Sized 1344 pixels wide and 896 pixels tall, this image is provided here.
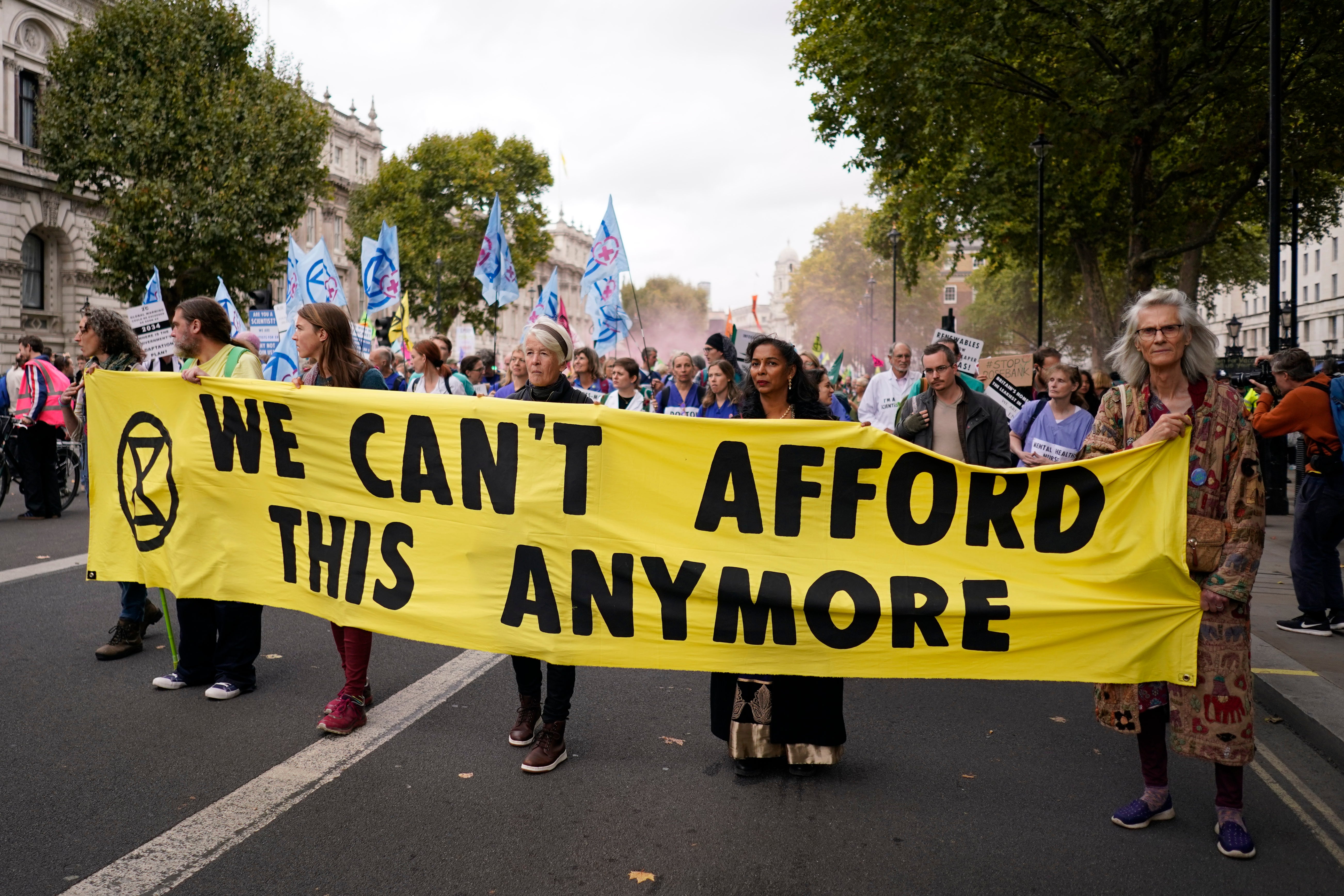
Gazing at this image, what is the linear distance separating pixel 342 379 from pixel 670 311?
404 ft

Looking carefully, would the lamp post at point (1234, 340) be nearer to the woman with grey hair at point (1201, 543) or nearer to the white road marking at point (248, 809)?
the woman with grey hair at point (1201, 543)

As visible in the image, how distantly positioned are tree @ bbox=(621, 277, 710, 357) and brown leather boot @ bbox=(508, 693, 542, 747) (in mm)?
112822

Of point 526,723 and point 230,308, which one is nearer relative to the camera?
point 526,723

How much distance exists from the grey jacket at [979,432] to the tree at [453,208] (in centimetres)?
4801

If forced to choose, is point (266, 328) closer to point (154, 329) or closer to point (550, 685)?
point (154, 329)

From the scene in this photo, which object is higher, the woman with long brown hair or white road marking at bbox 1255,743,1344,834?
the woman with long brown hair

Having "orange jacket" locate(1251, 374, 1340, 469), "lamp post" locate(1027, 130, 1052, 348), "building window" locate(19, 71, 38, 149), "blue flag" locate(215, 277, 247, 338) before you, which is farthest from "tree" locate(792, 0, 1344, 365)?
"building window" locate(19, 71, 38, 149)

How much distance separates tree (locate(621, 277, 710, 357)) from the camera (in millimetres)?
124875

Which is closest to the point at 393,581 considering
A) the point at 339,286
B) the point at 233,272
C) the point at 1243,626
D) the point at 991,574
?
the point at 991,574

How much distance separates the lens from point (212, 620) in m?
5.60

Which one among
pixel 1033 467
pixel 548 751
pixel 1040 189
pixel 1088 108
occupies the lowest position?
pixel 548 751

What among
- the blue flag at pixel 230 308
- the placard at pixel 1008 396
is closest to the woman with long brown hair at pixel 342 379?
the placard at pixel 1008 396

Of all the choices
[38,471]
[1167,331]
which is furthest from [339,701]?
[38,471]

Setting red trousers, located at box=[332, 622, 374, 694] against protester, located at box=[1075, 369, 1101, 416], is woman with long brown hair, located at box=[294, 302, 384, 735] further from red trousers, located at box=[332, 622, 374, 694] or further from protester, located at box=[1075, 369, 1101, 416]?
protester, located at box=[1075, 369, 1101, 416]
